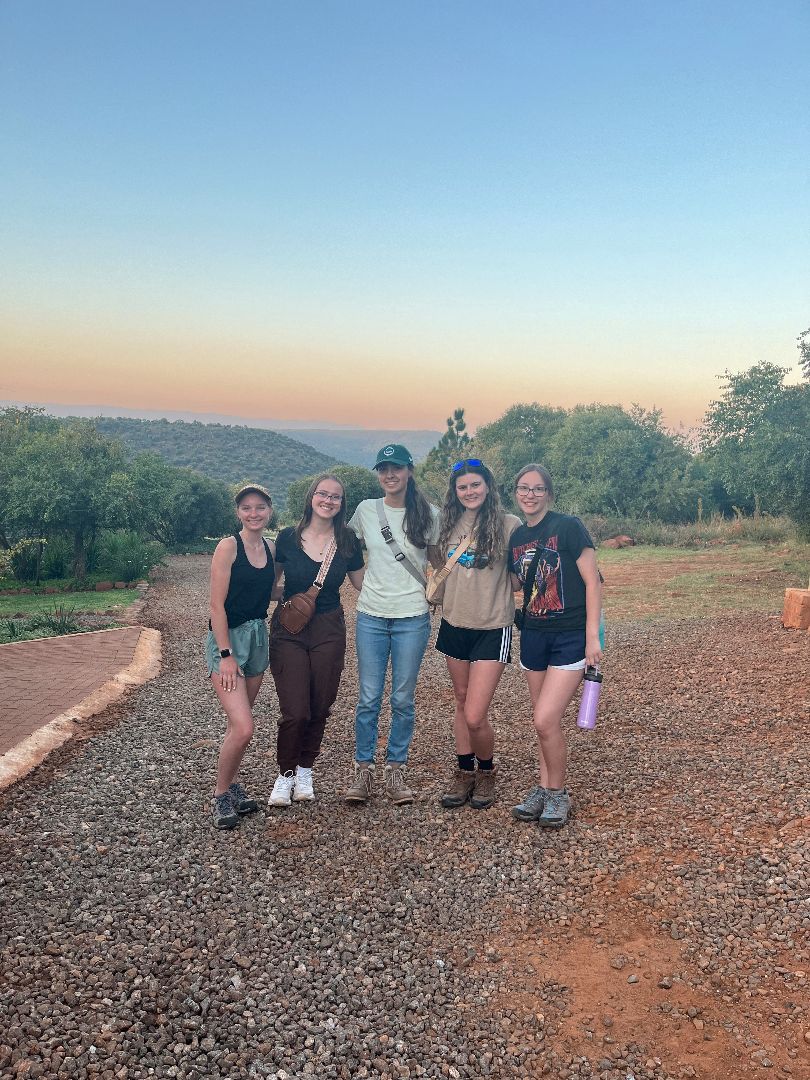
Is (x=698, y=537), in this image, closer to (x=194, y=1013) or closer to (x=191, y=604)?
(x=191, y=604)

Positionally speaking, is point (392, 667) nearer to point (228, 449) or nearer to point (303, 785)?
point (303, 785)

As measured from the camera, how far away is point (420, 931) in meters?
3.04

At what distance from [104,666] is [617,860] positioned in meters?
5.99

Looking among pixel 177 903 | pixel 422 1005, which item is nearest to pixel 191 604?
pixel 177 903

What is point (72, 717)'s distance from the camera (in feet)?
19.5

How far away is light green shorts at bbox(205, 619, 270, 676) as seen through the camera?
12.3 ft

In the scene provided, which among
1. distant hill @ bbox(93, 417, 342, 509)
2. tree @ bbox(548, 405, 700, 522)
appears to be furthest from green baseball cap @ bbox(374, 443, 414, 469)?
distant hill @ bbox(93, 417, 342, 509)

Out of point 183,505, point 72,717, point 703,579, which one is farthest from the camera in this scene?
point 183,505

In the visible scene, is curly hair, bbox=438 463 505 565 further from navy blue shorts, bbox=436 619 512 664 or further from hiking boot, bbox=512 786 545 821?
hiking boot, bbox=512 786 545 821

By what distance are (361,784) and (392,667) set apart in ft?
2.33

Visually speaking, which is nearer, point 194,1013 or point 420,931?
point 194,1013

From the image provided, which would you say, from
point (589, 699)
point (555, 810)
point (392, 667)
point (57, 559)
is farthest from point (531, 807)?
point (57, 559)

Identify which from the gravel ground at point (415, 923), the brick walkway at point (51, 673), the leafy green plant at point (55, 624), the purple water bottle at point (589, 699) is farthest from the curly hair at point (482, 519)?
the leafy green plant at point (55, 624)

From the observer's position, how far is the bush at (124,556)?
1644cm
